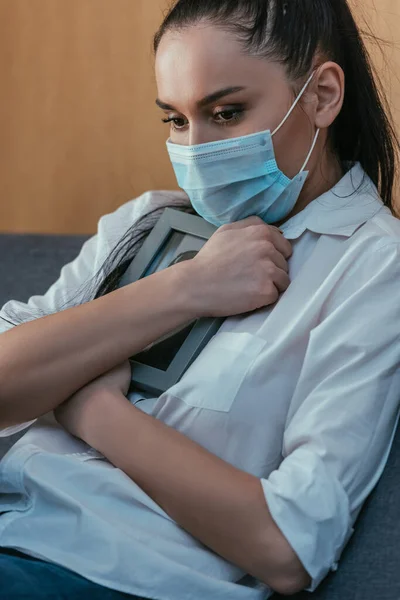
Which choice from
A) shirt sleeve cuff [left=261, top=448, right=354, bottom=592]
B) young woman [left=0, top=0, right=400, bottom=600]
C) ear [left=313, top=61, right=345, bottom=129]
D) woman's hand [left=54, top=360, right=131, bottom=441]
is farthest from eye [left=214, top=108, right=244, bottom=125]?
shirt sleeve cuff [left=261, top=448, right=354, bottom=592]

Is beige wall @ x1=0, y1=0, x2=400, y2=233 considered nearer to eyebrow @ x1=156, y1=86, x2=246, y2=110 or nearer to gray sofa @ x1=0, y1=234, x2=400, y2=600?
eyebrow @ x1=156, y1=86, x2=246, y2=110

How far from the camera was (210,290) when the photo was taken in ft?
4.66

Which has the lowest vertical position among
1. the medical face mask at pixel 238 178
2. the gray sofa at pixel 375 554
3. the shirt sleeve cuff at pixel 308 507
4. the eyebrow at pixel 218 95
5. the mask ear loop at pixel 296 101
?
the gray sofa at pixel 375 554

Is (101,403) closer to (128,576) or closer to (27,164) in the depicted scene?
(128,576)

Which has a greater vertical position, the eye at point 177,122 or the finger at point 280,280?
the eye at point 177,122

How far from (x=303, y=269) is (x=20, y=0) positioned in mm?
1378

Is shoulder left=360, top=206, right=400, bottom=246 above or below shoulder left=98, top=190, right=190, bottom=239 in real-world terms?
below

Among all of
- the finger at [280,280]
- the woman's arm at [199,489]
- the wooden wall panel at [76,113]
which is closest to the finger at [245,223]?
the finger at [280,280]

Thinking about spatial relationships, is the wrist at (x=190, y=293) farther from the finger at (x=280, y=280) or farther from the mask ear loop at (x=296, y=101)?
the mask ear loop at (x=296, y=101)

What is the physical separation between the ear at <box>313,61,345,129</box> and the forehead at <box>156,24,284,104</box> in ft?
0.26

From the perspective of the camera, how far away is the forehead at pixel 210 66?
139 centimetres

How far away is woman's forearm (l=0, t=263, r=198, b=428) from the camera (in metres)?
1.37

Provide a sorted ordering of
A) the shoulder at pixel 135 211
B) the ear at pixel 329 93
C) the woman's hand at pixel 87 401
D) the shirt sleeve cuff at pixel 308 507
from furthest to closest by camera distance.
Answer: the shoulder at pixel 135 211, the ear at pixel 329 93, the woman's hand at pixel 87 401, the shirt sleeve cuff at pixel 308 507

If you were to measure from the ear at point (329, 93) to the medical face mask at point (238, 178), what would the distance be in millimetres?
23
